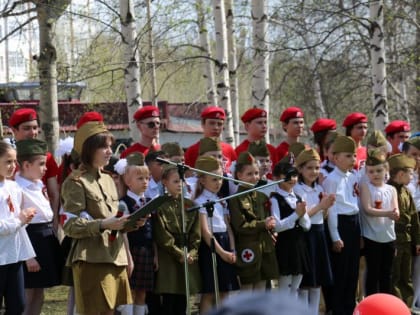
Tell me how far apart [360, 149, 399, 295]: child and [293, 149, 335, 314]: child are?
53cm

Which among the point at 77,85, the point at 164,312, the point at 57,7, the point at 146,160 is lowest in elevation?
the point at 164,312

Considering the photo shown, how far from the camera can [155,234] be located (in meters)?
7.04

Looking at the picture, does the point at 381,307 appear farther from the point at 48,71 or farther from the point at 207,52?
the point at 207,52

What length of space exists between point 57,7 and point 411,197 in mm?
4994

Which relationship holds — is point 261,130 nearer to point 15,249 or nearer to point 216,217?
point 216,217

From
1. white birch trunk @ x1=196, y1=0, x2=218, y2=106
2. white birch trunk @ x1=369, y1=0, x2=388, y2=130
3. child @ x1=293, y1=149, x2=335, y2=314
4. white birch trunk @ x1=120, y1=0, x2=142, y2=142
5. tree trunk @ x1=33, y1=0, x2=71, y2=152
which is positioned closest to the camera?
child @ x1=293, y1=149, x2=335, y2=314

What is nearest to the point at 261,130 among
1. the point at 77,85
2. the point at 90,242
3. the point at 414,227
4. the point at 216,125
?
the point at 216,125

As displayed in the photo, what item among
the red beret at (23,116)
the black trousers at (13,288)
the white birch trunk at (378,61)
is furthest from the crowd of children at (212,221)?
the white birch trunk at (378,61)

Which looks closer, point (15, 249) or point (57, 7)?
point (15, 249)

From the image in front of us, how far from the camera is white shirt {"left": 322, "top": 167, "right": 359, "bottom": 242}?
26.1 ft

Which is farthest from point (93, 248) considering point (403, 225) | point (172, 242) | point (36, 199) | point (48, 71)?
point (48, 71)

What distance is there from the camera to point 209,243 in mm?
7195

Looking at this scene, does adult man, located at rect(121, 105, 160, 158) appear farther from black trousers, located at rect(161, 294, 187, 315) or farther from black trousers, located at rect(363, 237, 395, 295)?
black trousers, located at rect(363, 237, 395, 295)

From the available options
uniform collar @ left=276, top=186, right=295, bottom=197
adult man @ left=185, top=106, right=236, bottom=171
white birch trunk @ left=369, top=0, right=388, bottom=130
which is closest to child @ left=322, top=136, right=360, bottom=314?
uniform collar @ left=276, top=186, right=295, bottom=197
